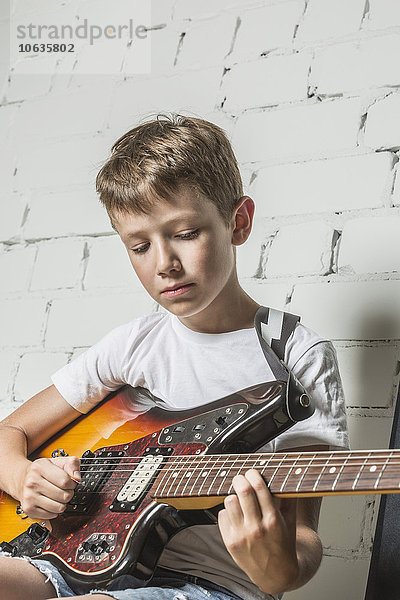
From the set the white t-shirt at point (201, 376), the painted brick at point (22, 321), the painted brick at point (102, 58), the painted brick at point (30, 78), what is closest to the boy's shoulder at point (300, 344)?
the white t-shirt at point (201, 376)

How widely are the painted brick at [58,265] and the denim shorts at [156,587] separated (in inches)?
28.9

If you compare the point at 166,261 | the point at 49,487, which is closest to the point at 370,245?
the point at 166,261

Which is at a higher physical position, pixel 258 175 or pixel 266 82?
pixel 266 82

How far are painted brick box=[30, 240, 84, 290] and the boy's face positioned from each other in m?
0.54

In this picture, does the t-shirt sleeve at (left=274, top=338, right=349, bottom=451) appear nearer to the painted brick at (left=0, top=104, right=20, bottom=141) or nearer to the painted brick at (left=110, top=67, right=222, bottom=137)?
the painted brick at (left=110, top=67, right=222, bottom=137)

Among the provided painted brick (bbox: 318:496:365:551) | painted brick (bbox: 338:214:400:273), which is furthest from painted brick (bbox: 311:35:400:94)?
painted brick (bbox: 318:496:365:551)

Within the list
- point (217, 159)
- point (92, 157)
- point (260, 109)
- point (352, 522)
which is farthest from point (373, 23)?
point (352, 522)

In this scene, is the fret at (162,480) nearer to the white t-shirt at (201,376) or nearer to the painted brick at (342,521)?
the white t-shirt at (201,376)

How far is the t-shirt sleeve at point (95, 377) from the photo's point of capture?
1.27m

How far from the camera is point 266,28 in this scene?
1523 millimetres

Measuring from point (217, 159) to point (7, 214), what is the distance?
755mm

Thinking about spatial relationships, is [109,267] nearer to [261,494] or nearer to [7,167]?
[7,167]

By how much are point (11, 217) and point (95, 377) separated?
64 centimetres

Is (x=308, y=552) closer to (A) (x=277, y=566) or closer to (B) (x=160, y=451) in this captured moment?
(A) (x=277, y=566)
